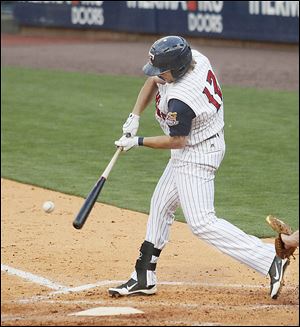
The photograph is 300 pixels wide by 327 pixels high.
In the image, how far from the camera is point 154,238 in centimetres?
705

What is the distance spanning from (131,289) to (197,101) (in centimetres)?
133

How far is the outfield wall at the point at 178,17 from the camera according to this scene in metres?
23.1

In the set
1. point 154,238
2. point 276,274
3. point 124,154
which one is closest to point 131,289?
point 154,238

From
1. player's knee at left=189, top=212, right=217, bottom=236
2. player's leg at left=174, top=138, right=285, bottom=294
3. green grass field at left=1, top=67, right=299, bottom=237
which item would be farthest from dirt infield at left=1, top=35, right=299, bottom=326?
green grass field at left=1, top=67, right=299, bottom=237

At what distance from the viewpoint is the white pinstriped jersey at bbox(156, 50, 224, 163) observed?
662cm

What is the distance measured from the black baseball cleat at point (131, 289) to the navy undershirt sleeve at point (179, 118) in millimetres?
1081

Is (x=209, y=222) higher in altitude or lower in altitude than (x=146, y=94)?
lower

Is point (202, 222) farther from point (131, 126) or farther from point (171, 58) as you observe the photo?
point (171, 58)

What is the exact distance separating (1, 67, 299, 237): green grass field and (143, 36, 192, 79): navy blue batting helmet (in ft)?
8.83

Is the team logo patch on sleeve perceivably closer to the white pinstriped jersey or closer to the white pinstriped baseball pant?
the white pinstriped jersey

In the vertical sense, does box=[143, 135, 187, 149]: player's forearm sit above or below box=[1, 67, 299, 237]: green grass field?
above

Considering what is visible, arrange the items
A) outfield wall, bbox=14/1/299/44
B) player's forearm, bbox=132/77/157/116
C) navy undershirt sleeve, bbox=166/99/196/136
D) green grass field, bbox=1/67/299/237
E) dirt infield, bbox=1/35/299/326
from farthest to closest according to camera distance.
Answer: outfield wall, bbox=14/1/299/44, green grass field, bbox=1/67/299/237, player's forearm, bbox=132/77/157/116, navy undershirt sleeve, bbox=166/99/196/136, dirt infield, bbox=1/35/299/326

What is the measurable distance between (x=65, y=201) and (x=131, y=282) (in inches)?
132

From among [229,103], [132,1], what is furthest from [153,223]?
[132,1]
